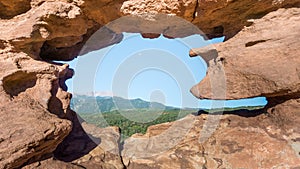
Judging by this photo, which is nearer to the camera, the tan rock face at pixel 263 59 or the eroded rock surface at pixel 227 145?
the eroded rock surface at pixel 227 145

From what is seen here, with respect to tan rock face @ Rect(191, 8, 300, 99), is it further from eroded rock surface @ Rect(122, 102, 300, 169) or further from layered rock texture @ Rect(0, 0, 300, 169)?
eroded rock surface @ Rect(122, 102, 300, 169)

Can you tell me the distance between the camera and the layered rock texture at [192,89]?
6.24m

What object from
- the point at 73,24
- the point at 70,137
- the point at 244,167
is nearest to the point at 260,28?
the point at 244,167

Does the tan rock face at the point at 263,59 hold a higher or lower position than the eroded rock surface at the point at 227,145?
higher

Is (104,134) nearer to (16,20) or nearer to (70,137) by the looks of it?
(70,137)

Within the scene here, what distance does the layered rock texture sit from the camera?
246 inches

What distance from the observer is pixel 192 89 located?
26.1 ft

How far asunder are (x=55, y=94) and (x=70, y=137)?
143 cm

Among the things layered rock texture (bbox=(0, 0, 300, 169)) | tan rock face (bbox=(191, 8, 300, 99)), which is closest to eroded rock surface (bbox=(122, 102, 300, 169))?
layered rock texture (bbox=(0, 0, 300, 169))

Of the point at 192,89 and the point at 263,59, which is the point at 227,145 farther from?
the point at 263,59

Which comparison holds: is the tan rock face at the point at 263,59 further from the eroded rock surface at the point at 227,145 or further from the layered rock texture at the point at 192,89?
the eroded rock surface at the point at 227,145

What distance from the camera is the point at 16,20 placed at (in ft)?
24.2

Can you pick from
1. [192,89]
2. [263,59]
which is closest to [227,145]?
[192,89]

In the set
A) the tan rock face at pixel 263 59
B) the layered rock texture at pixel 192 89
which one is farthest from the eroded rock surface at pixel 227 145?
the tan rock face at pixel 263 59
